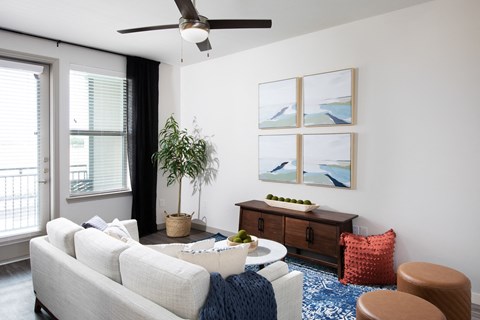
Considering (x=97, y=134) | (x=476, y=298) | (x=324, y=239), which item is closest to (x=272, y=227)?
(x=324, y=239)

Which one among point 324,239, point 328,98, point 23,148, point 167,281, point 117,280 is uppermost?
point 328,98

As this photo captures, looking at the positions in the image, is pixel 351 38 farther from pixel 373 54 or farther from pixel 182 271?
pixel 182 271

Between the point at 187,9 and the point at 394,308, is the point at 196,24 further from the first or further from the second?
the point at 394,308

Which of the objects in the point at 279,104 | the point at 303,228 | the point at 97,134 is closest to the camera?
the point at 303,228

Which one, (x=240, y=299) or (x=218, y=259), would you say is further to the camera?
(x=218, y=259)

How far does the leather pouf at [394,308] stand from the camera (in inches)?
66.8

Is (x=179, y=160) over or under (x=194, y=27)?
under

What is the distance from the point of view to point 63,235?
7.86 feet

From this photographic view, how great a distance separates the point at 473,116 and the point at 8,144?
192 inches

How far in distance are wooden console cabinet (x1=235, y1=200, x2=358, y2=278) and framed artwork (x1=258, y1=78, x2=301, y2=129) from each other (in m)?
1.06

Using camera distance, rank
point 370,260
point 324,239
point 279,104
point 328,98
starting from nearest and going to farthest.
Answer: point 370,260
point 324,239
point 328,98
point 279,104

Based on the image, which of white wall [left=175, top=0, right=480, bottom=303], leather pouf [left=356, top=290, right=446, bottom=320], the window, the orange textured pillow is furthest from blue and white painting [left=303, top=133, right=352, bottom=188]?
the window

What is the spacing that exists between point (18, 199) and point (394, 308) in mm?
4220

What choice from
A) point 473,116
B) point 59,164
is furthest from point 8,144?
point 473,116
